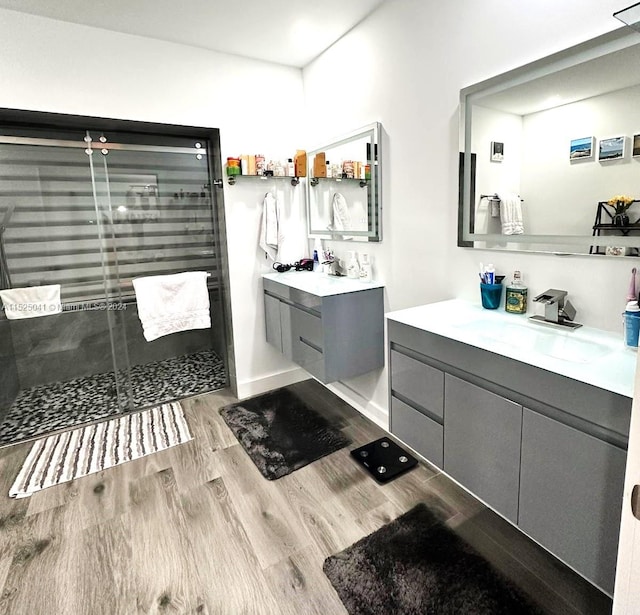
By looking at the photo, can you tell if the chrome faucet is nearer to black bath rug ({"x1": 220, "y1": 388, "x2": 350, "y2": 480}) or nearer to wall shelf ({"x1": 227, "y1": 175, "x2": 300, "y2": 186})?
black bath rug ({"x1": 220, "y1": 388, "x2": 350, "y2": 480})

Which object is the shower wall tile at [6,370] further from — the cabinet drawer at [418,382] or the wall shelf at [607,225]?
the wall shelf at [607,225]

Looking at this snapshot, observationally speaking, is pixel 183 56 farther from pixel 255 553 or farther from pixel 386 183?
pixel 255 553

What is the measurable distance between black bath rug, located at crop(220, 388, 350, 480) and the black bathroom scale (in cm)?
17

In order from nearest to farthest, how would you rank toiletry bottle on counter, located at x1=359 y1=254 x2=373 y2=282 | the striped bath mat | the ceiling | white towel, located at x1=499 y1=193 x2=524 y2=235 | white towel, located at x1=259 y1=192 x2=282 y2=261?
white towel, located at x1=499 y1=193 x2=524 y2=235, the ceiling, the striped bath mat, toiletry bottle on counter, located at x1=359 y1=254 x2=373 y2=282, white towel, located at x1=259 y1=192 x2=282 y2=261

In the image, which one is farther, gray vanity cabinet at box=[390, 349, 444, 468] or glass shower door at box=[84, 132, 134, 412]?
glass shower door at box=[84, 132, 134, 412]

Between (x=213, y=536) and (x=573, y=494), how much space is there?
1.47 metres

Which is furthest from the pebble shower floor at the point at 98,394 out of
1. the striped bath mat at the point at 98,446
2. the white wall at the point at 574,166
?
the white wall at the point at 574,166

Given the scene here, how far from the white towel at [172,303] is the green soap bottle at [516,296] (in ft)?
7.01

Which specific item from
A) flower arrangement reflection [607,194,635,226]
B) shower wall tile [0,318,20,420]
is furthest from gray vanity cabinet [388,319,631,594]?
shower wall tile [0,318,20,420]

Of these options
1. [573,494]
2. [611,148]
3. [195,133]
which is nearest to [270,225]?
[195,133]

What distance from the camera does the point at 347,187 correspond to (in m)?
2.65

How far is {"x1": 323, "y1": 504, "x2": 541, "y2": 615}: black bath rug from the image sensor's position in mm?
1416

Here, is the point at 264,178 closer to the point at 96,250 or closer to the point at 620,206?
the point at 96,250

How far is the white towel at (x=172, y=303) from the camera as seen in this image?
2.82 m
